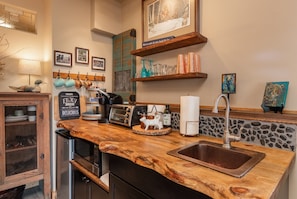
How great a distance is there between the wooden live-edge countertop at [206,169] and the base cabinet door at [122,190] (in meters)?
0.20

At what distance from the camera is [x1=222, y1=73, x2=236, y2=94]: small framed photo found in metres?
1.21

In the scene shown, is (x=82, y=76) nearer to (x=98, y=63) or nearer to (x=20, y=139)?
(x=98, y=63)

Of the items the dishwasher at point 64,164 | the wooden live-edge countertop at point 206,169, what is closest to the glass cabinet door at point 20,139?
the dishwasher at point 64,164

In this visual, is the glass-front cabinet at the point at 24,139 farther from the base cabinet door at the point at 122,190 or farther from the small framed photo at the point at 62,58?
the base cabinet door at the point at 122,190

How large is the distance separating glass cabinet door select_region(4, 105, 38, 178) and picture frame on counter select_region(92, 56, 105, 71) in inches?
34.4

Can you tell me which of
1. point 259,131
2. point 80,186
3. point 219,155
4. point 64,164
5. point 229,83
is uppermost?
point 229,83

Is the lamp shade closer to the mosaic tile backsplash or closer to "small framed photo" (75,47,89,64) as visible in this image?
"small framed photo" (75,47,89,64)

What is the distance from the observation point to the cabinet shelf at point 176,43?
4.37 ft

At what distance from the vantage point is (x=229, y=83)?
4.02 ft

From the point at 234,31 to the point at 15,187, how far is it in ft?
8.66

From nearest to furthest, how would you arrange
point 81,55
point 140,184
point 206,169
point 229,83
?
point 206,169, point 140,184, point 229,83, point 81,55

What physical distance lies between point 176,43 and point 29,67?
170cm

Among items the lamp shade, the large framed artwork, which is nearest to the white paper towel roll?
the large framed artwork

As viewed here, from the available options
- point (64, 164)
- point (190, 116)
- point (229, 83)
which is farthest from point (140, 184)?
point (64, 164)
